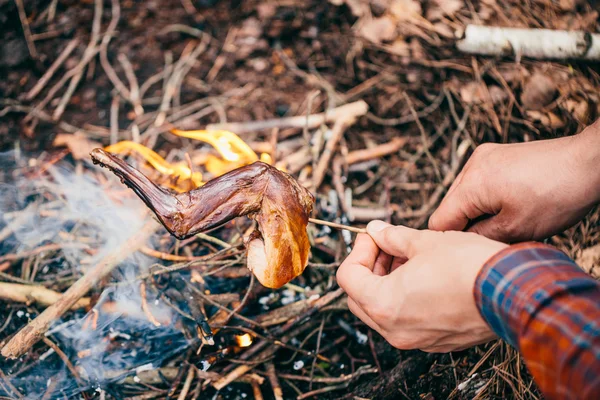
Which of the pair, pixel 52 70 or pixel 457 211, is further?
pixel 52 70

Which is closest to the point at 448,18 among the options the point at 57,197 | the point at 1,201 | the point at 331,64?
the point at 331,64

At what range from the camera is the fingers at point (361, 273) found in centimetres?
196

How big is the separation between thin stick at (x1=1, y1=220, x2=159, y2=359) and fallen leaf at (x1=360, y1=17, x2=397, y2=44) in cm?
346

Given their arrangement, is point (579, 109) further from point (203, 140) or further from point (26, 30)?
point (26, 30)

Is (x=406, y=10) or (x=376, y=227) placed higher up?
(x=406, y=10)

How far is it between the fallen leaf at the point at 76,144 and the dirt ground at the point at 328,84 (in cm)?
3

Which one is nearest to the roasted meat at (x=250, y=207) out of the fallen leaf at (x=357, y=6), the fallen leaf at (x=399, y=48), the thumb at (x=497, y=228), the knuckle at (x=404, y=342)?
the knuckle at (x=404, y=342)

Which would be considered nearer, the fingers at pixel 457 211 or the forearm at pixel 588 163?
the forearm at pixel 588 163

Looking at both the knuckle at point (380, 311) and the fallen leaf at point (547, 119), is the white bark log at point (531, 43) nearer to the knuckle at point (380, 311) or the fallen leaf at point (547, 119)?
the fallen leaf at point (547, 119)

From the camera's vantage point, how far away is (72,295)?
8.98ft

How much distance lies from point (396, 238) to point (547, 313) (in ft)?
2.59

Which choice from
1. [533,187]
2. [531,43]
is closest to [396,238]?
[533,187]

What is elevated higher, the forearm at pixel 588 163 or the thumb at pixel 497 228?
the forearm at pixel 588 163

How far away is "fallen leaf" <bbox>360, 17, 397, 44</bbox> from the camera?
4.70 metres
